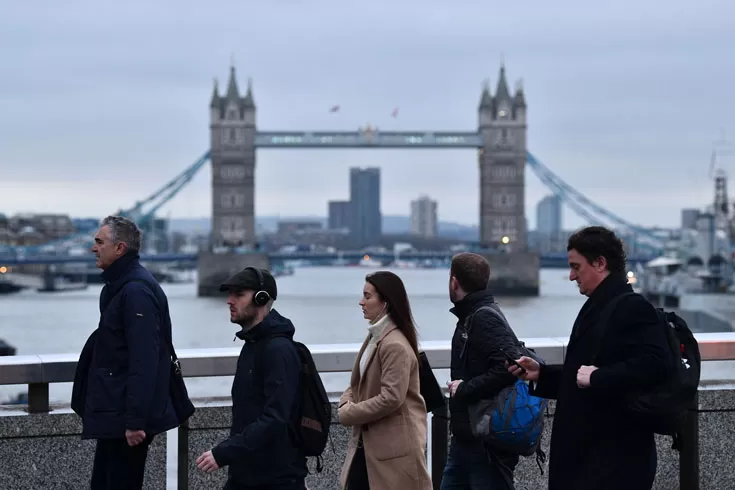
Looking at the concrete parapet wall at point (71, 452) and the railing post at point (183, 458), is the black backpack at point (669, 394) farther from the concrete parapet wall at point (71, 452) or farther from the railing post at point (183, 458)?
the railing post at point (183, 458)

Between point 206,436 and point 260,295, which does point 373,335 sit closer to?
point 260,295

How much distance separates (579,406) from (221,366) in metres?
1.26

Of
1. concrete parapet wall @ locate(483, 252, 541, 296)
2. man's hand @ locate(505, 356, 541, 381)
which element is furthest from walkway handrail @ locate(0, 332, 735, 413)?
concrete parapet wall @ locate(483, 252, 541, 296)

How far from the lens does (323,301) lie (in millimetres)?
53938

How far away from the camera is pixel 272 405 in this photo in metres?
2.80

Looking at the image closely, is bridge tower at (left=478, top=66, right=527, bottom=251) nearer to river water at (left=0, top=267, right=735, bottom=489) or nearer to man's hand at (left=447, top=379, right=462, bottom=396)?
river water at (left=0, top=267, right=735, bottom=489)

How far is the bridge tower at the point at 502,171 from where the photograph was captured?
71.6 meters

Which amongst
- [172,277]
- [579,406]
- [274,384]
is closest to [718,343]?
[579,406]

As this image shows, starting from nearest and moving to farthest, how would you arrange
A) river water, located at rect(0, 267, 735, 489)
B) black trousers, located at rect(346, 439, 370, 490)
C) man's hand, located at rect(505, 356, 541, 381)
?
man's hand, located at rect(505, 356, 541, 381) → black trousers, located at rect(346, 439, 370, 490) → river water, located at rect(0, 267, 735, 489)

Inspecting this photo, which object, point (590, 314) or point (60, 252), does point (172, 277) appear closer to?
point (60, 252)

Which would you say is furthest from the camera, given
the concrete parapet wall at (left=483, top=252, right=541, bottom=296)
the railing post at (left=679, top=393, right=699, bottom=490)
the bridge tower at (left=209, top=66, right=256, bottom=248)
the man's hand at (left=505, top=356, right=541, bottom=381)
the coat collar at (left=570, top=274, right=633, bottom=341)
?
the bridge tower at (left=209, top=66, right=256, bottom=248)

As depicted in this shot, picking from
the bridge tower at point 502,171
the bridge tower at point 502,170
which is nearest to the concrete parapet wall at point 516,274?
the bridge tower at point 502,170

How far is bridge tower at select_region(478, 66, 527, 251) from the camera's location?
235 ft

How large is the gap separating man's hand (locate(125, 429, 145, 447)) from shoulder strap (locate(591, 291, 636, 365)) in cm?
111
